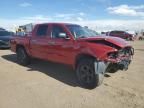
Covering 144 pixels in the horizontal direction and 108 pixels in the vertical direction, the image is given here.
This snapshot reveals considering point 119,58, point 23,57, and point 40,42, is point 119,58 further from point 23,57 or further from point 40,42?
point 23,57

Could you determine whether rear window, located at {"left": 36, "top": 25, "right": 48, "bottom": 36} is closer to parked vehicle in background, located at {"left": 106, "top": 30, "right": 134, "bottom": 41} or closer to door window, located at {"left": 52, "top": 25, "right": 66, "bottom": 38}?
door window, located at {"left": 52, "top": 25, "right": 66, "bottom": 38}

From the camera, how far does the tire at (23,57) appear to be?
35.0 ft

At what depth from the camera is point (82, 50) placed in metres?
7.31

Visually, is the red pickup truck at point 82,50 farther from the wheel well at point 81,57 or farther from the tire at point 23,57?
the tire at point 23,57

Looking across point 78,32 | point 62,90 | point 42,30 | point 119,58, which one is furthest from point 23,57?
point 119,58

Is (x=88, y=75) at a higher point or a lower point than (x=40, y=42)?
lower

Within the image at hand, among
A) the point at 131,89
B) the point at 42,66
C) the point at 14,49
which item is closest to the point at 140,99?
the point at 131,89

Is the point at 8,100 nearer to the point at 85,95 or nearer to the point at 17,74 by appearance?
the point at 85,95

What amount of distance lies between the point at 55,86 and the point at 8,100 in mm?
1597

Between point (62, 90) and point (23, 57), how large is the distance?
14.5 ft

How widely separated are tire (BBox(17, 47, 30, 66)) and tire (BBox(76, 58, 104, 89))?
3.75 m

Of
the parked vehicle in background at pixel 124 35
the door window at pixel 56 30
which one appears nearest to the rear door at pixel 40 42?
the door window at pixel 56 30

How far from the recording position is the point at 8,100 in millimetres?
6094

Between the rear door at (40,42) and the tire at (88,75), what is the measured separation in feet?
6.89
